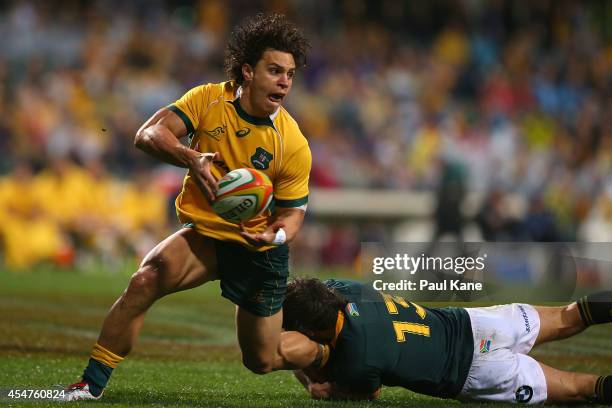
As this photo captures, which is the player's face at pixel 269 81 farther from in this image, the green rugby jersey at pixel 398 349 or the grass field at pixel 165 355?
the grass field at pixel 165 355

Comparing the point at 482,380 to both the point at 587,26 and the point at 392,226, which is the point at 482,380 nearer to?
the point at 392,226

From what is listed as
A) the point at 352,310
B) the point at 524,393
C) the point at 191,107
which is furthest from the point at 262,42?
the point at 524,393

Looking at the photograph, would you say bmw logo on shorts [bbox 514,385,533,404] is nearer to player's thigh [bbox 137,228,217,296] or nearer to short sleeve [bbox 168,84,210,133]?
player's thigh [bbox 137,228,217,296]

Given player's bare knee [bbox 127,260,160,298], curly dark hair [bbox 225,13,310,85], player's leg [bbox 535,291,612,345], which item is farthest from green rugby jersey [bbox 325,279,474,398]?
curly dark hair [bbox 225,13,310,85]

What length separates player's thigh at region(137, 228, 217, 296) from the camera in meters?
6.02

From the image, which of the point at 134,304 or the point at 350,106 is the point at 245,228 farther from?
the point at 350,106

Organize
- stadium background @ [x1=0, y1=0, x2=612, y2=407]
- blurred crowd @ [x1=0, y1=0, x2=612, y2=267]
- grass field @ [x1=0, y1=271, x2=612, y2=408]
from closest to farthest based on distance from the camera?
grass field @ [x1=0, y1=271, x2=612, y2=408]
stadium background @ [x1=0, y1=0, x2=612, y2=407]
blurred crowd @ [x1=0, y1=0, x2=612, y2=267]

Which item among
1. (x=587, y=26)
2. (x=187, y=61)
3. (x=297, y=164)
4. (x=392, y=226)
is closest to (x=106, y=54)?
(x=187, y=61)

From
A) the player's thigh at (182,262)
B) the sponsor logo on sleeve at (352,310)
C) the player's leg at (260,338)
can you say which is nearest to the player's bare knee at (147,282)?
the player's thigh at (182,262)

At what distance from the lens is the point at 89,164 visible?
57.8 feet

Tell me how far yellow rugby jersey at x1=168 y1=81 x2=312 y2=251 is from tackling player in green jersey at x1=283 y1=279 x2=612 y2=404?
66 centimetres

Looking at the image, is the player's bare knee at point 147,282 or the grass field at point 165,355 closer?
the player's bare knee at point 147,282

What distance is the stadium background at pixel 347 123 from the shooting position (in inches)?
Answer: 677

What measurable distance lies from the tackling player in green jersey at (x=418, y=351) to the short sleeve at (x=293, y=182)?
54cm
